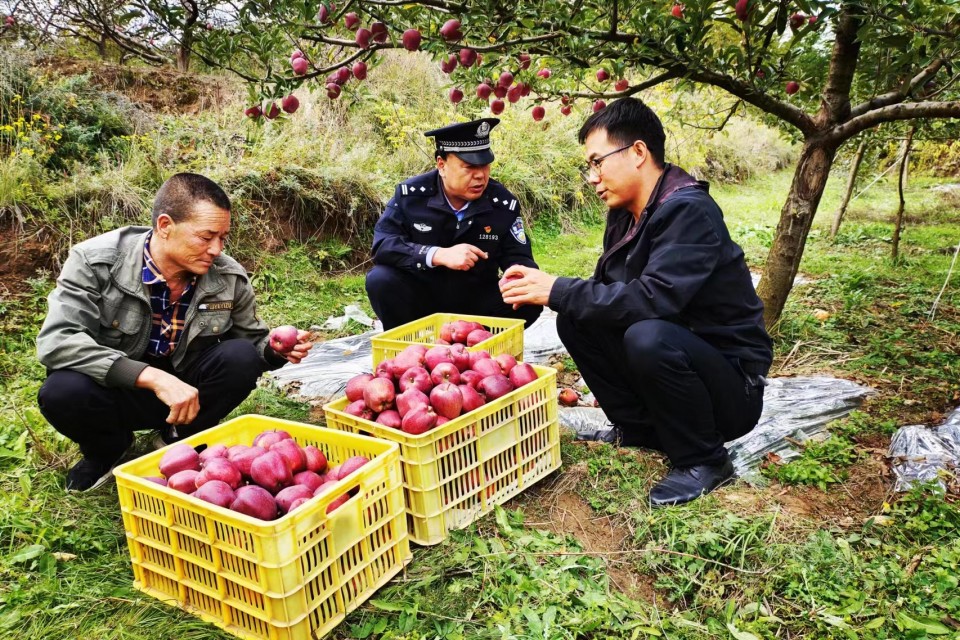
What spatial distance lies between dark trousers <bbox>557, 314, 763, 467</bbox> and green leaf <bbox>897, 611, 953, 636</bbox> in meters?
0.84

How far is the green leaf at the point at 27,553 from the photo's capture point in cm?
211

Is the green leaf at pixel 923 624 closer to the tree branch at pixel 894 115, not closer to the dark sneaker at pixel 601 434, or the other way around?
the dark sneaker at pixel 601 434

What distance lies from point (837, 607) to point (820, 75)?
330 cm

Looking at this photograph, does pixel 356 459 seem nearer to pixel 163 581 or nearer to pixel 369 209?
pixel 163 581

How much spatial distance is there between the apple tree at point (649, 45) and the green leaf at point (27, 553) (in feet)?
6.17

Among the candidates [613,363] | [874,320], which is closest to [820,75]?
[874,320]

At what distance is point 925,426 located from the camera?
2.84 metres

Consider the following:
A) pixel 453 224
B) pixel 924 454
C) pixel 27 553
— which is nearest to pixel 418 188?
pixel 453 224

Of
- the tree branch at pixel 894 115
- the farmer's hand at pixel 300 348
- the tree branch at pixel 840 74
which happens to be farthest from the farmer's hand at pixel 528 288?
the tree branch at pixel 840 74

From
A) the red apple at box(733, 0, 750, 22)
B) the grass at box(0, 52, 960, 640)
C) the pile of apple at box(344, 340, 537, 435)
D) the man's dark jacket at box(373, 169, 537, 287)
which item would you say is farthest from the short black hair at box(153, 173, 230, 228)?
the red apple at box(733, 0, 750, 22)

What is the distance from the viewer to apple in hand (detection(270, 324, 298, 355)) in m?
2.65

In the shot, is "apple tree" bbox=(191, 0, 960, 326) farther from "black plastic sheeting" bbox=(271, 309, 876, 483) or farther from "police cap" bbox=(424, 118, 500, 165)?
"black plastic sheeting" bbox=(271, 309, 876, 483)

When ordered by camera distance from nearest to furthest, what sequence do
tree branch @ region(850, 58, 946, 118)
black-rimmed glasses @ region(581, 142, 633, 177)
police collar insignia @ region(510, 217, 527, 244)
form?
black-rimmed glasses @ region(581, 142, 633, 177), tree branch @ region(850, 58, 946, 118), police collar insignia @ region(510, 217, 527, 244)

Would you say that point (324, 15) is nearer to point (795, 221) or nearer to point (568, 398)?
point (568, 398)
